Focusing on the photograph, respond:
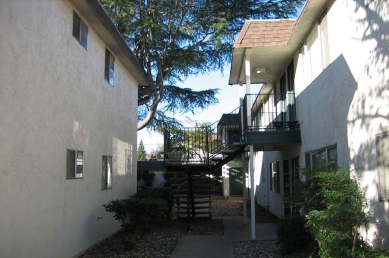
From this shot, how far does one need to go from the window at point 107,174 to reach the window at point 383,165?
6.40 m

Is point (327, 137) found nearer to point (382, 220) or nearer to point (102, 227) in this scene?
point (382, 220)

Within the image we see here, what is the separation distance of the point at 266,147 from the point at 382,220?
5652 millimetres

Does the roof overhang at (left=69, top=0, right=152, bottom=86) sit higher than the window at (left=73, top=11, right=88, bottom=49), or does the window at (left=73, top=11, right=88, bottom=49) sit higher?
the roof overhang at (left=69, top=0, right=152, bottom=86)

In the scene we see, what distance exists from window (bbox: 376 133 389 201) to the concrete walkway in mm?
3504

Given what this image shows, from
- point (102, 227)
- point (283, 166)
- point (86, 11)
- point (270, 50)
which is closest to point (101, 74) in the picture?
point (86, 11)

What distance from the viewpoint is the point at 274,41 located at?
32.4 feet

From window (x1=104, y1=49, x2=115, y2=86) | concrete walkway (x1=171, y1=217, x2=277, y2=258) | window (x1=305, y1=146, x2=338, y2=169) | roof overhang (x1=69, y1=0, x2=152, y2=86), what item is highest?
roof overhang (x1=69, y1=0, x2=152, y2=86)

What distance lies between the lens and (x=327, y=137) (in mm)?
7816

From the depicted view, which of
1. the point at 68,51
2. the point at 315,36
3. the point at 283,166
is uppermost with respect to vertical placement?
the point at 315,36

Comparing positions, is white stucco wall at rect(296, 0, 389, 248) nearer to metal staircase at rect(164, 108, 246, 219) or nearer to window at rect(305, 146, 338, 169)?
window at rect(305, 146, 338, 169)

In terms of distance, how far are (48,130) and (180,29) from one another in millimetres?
11467

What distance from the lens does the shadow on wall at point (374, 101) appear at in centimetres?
529

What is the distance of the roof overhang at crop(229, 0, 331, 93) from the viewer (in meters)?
8.53

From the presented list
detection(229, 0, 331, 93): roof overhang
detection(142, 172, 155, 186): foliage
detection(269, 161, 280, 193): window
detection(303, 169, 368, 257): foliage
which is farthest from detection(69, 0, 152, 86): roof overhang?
detection(142, 172, 155, 186): foliage
